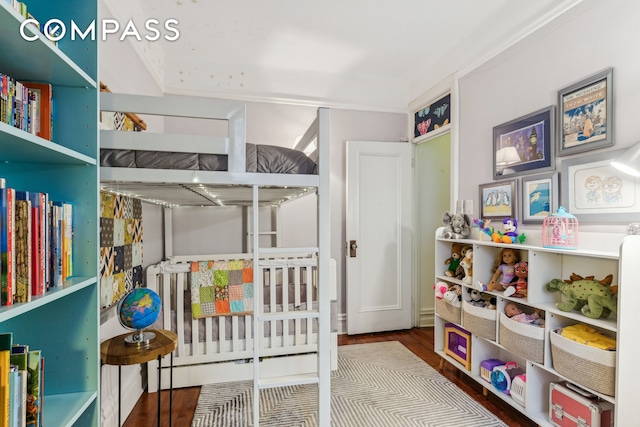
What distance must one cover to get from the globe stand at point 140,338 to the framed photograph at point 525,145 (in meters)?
2.39

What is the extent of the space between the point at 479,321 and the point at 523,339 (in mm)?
341

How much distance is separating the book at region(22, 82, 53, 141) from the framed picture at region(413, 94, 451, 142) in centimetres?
275

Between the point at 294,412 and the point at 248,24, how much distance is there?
8.64 ft

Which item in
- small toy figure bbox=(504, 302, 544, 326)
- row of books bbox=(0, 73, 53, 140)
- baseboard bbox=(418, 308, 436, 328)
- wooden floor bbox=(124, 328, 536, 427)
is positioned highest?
→ row of books bbox=(0, 73, 53, 140)

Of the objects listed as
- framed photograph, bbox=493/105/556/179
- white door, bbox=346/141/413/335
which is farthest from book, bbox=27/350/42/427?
white door, bbox=346/141/413/335

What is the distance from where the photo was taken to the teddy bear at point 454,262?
8.23ft

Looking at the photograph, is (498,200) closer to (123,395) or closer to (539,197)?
(539,197)

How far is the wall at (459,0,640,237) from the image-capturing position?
161 centimetres

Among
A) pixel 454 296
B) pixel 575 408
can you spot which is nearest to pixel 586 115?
pixel 454 296

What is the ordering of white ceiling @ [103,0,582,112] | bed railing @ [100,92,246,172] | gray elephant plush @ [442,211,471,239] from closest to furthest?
bed railing @ [100,92,246,172] → white ceiling @ [103,0,582,112] → gray elephant plush @ [442,211,471,239]

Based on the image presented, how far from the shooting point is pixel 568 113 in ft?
6.11

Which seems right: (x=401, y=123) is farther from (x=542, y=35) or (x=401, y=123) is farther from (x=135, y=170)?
(x=135, y=170)

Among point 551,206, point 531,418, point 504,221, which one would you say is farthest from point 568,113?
point 531,418

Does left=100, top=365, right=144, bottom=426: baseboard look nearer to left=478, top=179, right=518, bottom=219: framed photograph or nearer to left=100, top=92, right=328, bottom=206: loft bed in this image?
left=100, top=92, right=328, bottom=206: loft bed
